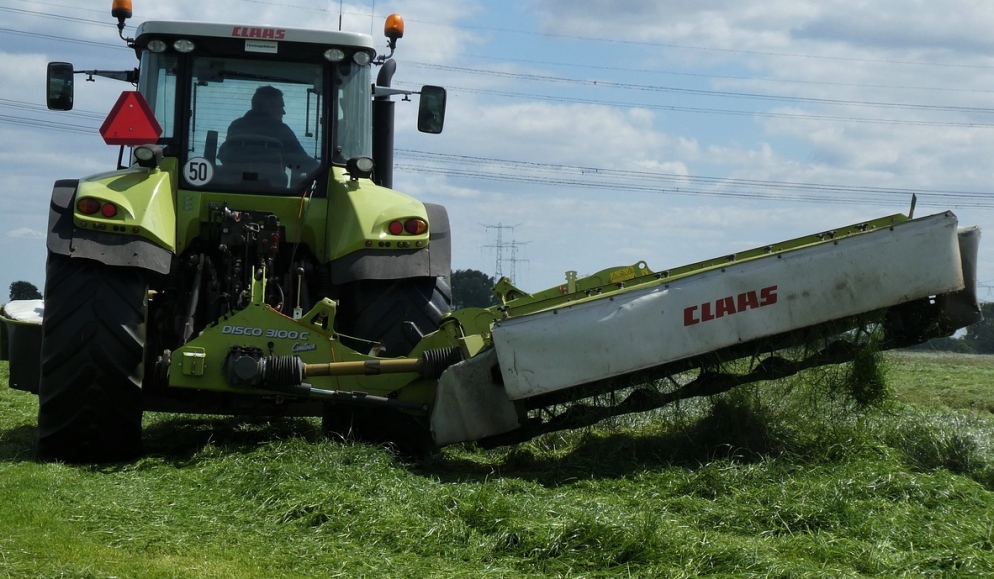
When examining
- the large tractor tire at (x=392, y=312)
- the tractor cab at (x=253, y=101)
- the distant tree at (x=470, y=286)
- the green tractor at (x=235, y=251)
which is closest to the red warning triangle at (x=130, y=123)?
the green tractor at (x=235, y=251)

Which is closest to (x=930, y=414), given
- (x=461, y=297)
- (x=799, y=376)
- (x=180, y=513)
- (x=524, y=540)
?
Result: (x=799, y=376)

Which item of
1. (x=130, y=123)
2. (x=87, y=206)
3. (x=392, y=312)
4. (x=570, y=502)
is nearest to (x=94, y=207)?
(x=87, y=206)

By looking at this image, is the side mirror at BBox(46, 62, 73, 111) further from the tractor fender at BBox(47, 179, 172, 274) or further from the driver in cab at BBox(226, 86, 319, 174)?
the tractor fender at BBox(47, 179, 172, 274)

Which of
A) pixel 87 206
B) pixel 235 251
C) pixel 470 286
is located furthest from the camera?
pixel 470 286

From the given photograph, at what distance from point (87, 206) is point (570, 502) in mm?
3180

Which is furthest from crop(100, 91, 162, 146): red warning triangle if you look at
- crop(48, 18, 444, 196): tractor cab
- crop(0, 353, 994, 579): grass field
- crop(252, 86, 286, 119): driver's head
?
crop(0, 353, 994, 579): grass field

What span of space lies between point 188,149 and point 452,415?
2488 mm

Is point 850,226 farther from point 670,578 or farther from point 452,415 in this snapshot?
point 670,578

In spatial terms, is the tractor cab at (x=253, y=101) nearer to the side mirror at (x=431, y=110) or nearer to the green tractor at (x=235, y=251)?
the green tractor at (x=235, y=251)

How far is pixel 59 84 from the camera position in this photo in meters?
7.88

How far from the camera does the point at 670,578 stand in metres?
4.23

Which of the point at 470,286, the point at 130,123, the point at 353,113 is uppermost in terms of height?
the point at 353,113

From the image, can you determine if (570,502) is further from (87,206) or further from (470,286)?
(470,286)

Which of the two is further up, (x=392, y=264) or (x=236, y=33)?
(x=236, y=33)
